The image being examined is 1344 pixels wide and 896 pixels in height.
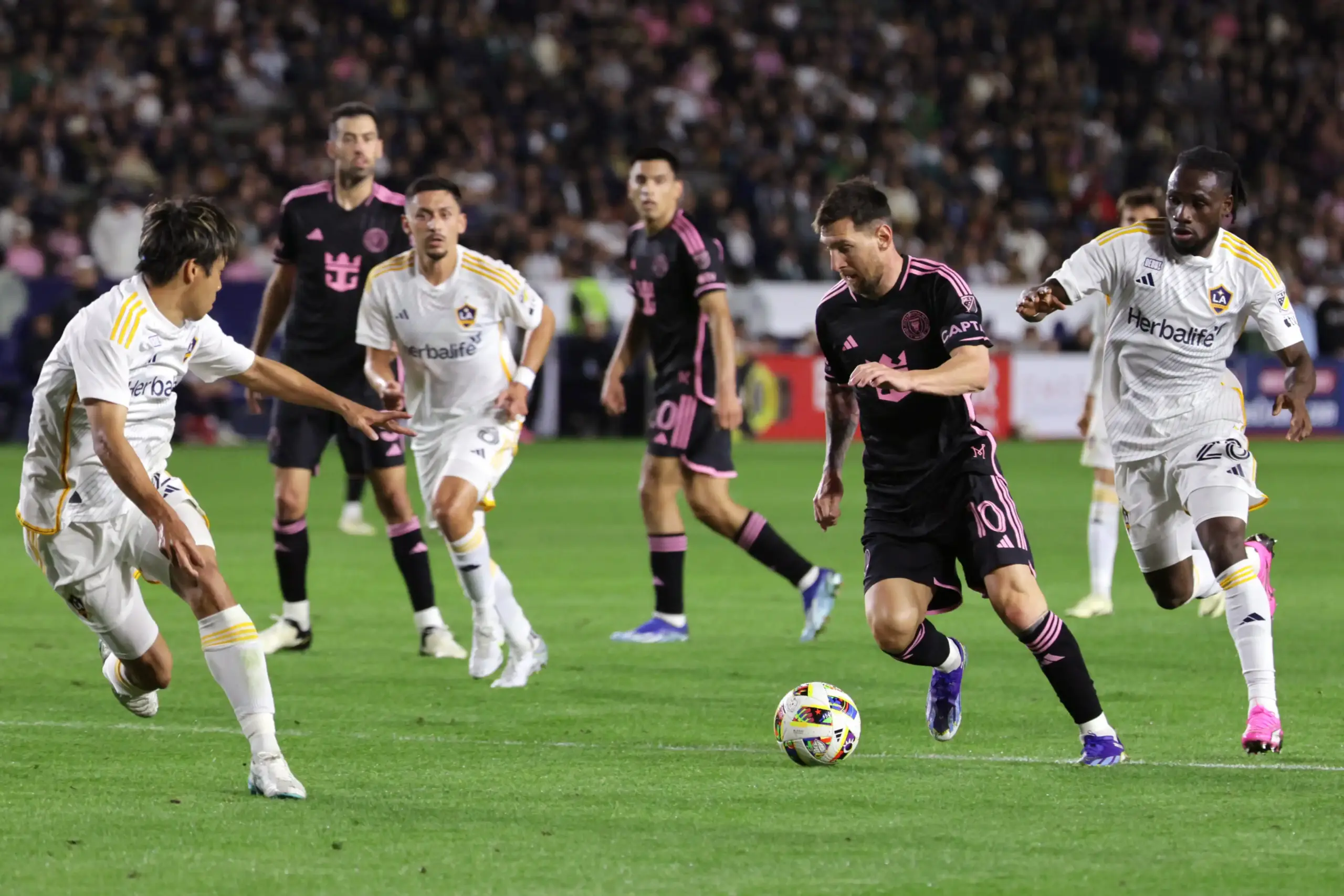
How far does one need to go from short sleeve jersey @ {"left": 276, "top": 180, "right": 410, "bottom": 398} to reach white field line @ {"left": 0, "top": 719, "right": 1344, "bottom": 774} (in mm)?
2655

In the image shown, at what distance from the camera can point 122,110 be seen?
23.7m

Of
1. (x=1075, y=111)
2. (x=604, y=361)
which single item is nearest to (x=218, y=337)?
(x=604, y=361)

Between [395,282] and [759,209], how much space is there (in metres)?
18.5

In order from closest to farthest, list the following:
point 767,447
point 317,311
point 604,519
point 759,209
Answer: point 317,311, point 604,519, point 767,447, point 759,209

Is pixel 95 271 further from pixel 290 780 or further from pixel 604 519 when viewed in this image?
pixel 290 780

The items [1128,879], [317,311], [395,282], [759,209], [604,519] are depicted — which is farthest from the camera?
[759,209]

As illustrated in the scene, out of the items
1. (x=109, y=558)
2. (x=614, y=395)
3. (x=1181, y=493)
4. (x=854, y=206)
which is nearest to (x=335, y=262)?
(x=614, y=395)

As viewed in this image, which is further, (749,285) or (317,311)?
(749,285)

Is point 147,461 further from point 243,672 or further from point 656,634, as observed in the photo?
point 656,634

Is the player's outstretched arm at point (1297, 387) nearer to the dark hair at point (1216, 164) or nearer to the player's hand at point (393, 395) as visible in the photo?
the dark hair at point (1216, 164)

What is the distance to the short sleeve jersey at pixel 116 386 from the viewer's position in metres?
5.64

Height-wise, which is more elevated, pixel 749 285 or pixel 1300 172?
pixel 1300 172

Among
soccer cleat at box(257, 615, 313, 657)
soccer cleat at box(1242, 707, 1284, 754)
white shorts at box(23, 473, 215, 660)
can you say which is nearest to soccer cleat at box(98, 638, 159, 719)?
Answer: white shorts at box(23, 473, 215, 660)

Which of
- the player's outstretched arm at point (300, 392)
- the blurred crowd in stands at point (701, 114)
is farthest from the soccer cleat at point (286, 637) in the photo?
the blurred crowd in stands at point (701, 114)
